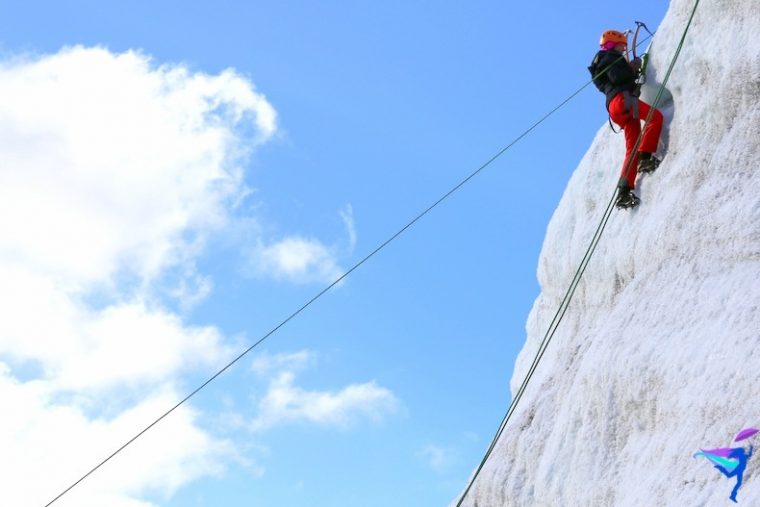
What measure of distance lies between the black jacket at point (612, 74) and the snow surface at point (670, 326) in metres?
0.25

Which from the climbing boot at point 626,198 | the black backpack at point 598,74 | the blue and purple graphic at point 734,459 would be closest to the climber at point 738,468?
the blue and purple graphic at point 734,459

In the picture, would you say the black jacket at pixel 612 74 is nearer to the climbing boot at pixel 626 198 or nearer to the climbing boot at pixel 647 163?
the climbing boot at pixel 647 163

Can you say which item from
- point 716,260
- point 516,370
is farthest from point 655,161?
point 516,370

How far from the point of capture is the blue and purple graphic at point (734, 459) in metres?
Result: 5.93

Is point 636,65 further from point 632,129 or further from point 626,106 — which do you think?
point 632,129

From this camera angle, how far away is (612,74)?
31.1 ft

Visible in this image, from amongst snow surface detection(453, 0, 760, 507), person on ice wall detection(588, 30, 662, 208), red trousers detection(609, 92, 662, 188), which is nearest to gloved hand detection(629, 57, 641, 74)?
person on ice wall detection(588, 30, 662, 208)

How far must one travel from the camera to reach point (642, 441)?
7215mm

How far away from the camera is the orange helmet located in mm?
Answer: 9859

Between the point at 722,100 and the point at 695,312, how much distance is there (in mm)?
1907

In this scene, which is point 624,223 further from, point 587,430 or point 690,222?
point 587,430

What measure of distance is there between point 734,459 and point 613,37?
201 inches

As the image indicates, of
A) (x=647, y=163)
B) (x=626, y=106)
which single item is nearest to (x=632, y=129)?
(x=626, y=106)

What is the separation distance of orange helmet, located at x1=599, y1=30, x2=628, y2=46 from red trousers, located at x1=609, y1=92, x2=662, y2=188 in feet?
2.54
